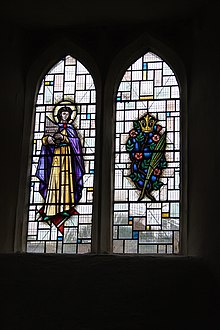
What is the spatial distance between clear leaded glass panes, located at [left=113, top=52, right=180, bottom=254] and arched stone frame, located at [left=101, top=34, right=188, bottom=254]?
0.07 metres

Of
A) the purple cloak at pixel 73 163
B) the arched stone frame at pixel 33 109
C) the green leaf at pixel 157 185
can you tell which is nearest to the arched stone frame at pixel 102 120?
the arched stone frame at pixel 33 109

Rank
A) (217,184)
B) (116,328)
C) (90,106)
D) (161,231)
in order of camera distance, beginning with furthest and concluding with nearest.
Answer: (90,106) → (161,231) → (217,184) → (116,328)

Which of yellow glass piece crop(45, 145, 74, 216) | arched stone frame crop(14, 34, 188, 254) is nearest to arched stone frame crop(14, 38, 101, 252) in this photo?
arched stone frame crop(14, 34, 188, 254)

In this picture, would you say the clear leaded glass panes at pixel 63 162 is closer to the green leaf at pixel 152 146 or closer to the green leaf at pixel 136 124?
the green leaf at pixel 136 124

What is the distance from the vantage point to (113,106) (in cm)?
967

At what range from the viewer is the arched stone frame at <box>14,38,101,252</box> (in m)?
9.26

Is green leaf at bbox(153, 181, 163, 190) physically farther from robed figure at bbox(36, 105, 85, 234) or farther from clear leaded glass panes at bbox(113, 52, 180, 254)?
robed figure at bbox(36, 105, 85, 234)

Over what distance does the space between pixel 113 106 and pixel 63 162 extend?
756 mm

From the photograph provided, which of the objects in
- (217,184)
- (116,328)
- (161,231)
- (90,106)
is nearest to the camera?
(116,328)

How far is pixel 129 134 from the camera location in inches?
377

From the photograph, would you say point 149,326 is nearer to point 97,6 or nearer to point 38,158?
point 38,158

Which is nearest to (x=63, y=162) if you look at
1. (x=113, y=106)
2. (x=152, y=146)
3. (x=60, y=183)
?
(x=60, y=183)

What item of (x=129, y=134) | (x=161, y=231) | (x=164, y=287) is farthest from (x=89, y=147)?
(x=164, y=287)

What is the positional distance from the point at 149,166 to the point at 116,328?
211 centimetres
